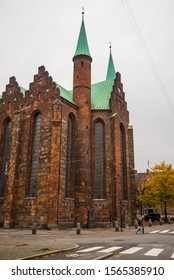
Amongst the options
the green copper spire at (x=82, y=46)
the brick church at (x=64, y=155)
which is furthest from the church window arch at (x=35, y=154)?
the green copper spire at (x=82, y=46)

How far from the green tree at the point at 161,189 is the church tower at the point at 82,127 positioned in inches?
593

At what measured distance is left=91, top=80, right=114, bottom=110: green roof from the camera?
30.4 m

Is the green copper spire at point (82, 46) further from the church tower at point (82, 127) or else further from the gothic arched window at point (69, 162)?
the gothic arched window at point (69, 162)

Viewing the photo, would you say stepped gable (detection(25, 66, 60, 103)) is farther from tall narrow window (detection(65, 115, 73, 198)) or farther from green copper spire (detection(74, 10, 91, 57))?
green copper spire (detection(74, 10, 91, 57))

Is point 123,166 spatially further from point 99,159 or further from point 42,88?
point 42,88

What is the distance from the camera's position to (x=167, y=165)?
3966cm

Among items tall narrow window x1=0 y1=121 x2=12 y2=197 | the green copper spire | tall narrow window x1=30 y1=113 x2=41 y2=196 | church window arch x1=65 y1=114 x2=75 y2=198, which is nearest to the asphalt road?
church window arch x1=65 y1=114 x2=75 y2=198

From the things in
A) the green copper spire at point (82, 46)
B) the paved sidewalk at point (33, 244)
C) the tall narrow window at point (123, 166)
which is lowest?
the paved sidewalk at point (33, 244)

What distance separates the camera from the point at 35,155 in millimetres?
26609

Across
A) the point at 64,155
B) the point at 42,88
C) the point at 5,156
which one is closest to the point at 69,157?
the point at 64,155

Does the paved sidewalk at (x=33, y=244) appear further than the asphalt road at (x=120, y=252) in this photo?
Yes

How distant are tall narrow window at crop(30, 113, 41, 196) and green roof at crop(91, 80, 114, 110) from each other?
719cm

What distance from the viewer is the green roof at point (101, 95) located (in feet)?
99.7
